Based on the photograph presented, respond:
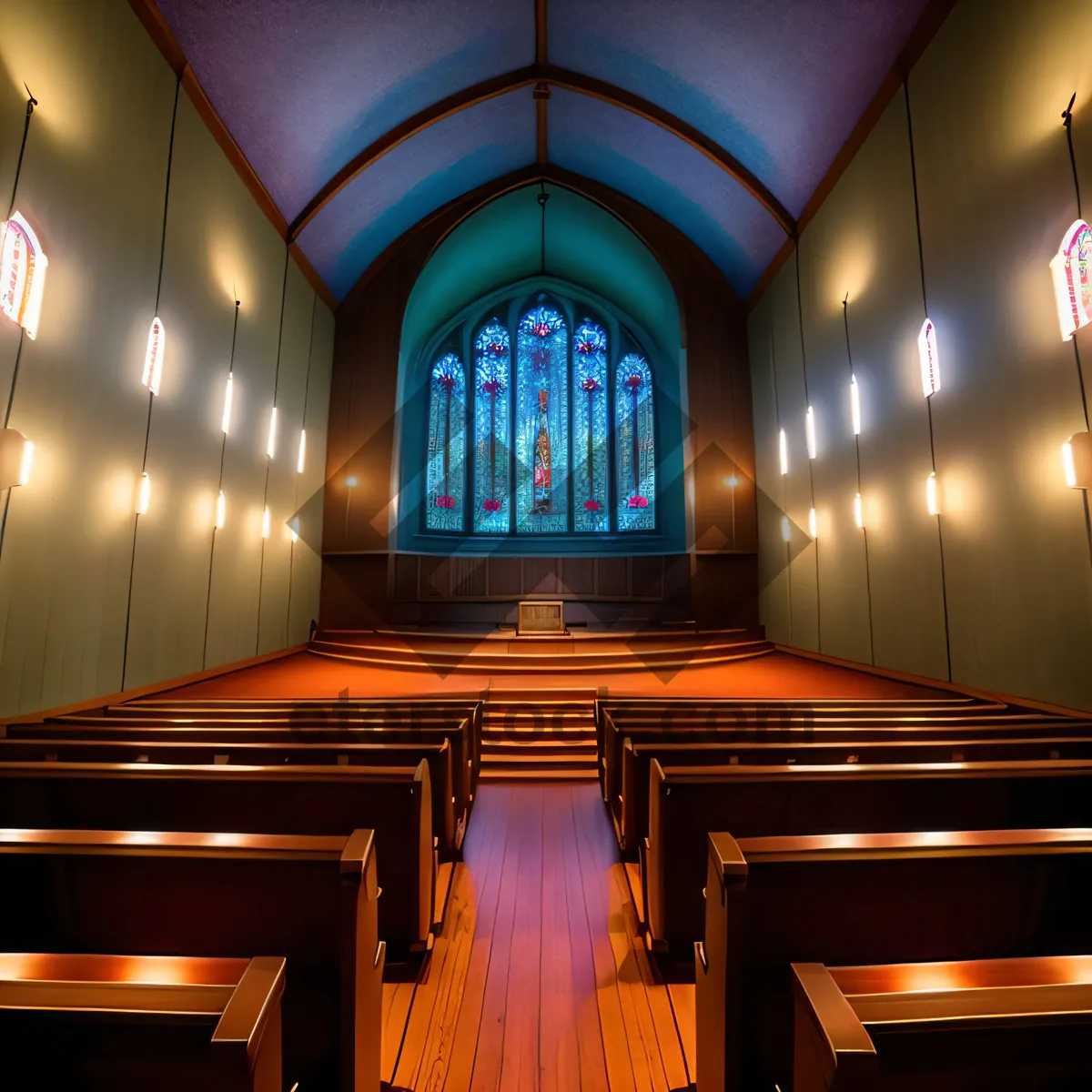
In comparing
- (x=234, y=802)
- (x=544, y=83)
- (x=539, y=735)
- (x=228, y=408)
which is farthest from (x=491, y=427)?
Answer: (x=234, y=802)

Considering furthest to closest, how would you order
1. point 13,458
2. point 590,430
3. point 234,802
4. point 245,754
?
point 590,430, point 13,458, point 245,754, point 234,802

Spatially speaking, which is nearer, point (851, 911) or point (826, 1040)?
point (826, 1040)

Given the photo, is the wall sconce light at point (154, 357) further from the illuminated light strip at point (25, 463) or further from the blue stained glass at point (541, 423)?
the blue stained glass at point (541, 423)

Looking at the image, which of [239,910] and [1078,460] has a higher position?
[1078,460]

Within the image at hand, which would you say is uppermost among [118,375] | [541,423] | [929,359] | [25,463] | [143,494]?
[541,423]

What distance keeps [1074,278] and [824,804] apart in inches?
150

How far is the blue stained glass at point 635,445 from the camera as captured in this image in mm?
10531

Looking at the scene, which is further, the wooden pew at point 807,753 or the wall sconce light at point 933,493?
the wall sconce light at point 933,493

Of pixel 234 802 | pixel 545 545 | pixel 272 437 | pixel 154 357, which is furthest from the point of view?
pixel 545 545

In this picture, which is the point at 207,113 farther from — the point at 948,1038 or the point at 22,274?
the point at 948,1038

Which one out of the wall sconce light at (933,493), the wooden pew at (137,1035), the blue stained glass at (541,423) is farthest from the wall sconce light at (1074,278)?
the blue stained glass at (541,423)

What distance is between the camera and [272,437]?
6734mm

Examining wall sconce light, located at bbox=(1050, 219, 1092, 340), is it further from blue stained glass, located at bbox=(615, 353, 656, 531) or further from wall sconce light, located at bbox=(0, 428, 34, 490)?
blue stained glass, located at bbox=(615, 353, 656, 531)

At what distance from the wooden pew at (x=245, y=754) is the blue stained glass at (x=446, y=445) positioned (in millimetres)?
8552
